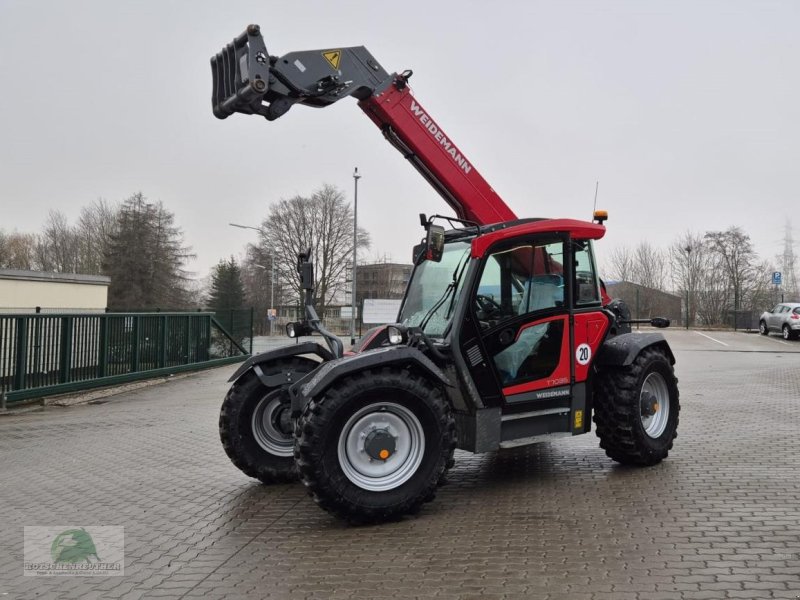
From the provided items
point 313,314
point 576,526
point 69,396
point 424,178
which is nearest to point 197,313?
point 69,396

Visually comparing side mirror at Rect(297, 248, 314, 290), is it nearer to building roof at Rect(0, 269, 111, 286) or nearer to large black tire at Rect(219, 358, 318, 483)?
large black tire at Rect(219, 358, 318, 483)

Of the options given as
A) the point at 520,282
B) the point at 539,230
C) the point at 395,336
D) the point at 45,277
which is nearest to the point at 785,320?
the point at 539,230

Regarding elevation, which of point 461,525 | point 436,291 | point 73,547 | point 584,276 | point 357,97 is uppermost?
point 357,97

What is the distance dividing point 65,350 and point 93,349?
0.97 metres

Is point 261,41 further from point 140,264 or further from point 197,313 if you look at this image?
point 140,264

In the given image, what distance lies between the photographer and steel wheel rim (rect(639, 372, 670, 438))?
6.93 meters

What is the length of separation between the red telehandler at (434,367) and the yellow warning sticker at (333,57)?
1cm

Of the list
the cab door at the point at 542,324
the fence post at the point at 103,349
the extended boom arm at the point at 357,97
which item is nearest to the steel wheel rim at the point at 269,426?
the cab door at the point at 542,324

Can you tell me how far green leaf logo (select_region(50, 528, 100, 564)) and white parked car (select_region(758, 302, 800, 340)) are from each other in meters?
31.0

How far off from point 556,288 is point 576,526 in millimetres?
2241

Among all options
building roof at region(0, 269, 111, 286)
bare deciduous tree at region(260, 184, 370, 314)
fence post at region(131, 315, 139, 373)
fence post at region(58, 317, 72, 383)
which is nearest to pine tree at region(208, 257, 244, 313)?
bare deciduous tree at region(260, 184, 370, 314)

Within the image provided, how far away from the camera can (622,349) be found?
6559 millimetres

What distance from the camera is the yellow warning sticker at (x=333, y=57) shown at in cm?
702

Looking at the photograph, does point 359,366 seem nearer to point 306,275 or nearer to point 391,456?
point 391,456
